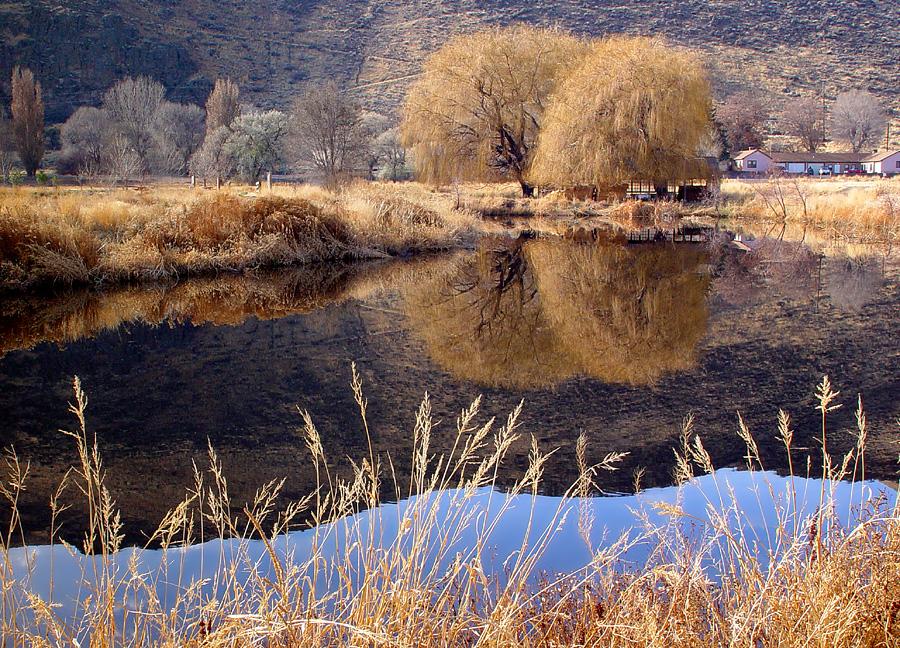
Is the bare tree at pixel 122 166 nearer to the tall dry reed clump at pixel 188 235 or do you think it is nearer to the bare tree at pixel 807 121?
the tall dry reed clump at pixel 188 235

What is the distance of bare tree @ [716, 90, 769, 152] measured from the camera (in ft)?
212

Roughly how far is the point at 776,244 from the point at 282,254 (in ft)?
43.2

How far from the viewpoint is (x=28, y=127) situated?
42250 millimetres

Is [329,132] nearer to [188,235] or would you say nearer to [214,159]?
[214,159]

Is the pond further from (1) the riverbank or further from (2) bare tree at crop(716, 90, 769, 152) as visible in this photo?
(2) bare tree at crop(716, 90, 769, 152)

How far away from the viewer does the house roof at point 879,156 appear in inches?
2260

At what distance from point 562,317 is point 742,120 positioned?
193ft

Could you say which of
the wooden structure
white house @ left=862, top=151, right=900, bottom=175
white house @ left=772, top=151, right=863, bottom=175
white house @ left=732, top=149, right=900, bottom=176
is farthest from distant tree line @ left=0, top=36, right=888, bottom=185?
white house @ left=862, top=151, right=900, bottom=175

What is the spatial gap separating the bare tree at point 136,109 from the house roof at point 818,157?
4295 cm

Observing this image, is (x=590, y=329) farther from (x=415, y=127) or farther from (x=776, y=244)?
(x=415, y=127)

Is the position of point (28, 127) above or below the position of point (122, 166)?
above

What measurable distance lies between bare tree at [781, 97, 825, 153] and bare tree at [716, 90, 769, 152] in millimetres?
2664

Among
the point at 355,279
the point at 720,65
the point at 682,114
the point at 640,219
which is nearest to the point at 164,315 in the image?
the point at 355,279

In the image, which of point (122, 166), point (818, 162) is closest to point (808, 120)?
point (818, 162)
